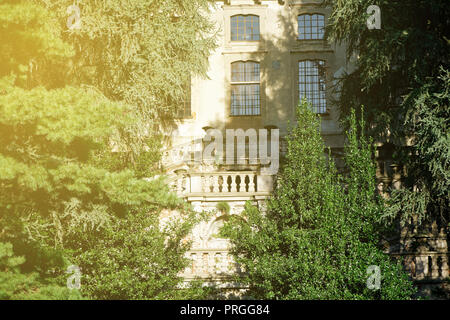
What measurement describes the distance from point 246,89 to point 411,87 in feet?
40.2

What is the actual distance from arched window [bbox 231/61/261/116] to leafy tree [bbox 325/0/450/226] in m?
9.94

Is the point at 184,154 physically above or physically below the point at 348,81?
below

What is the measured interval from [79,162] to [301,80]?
17520 mm

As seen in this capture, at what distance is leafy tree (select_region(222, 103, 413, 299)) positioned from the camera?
1339 centimetres

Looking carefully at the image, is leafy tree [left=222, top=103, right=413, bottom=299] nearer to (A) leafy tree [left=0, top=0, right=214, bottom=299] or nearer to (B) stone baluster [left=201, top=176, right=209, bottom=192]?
(A) leafy tree [left=0, top=0, right=214, bottom=299]

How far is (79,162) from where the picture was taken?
12.1m

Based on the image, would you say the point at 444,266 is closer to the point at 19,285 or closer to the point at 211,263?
the point at 211,263

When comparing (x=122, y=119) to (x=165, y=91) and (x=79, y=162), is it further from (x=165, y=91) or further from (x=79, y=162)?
(x=165, y=91)

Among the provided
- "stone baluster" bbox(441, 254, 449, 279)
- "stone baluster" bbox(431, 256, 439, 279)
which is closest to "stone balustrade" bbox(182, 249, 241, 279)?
"stone baluster" bbox(431, 256, 439, 279)

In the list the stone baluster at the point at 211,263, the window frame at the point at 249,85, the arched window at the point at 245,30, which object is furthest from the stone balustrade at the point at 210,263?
the arched window at the point at 245,30

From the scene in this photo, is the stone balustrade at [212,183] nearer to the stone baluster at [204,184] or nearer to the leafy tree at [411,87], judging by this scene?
the stone baluster at [204,184]

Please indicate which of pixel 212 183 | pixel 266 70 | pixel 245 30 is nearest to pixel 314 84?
pixel 266 70

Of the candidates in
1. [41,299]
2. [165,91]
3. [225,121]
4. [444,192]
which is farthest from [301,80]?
[41,299]

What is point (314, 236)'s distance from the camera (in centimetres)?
1407
